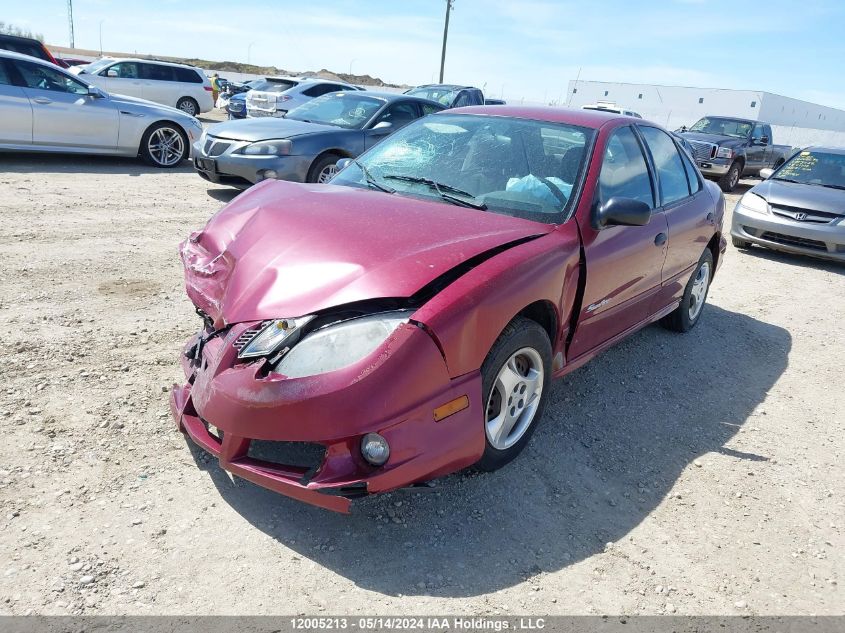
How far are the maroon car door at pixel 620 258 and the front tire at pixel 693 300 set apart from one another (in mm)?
910

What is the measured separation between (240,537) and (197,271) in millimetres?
1272

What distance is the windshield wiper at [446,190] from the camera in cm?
A: 342

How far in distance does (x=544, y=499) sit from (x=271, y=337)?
1448 millimetres

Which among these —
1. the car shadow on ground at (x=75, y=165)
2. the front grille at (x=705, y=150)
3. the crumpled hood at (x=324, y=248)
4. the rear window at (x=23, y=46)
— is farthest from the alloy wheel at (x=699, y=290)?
the rear window at (x=23, y=46)

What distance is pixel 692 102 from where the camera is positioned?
53.8 meters

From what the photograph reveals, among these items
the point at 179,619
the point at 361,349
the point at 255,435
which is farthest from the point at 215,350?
the point at 179,619

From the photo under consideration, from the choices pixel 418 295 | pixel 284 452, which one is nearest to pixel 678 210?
pixel 418 295

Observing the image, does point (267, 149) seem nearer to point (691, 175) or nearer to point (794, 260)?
point (691, 175)

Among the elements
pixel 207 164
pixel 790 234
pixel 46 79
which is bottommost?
pixel 790 234

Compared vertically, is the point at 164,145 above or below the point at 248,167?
below

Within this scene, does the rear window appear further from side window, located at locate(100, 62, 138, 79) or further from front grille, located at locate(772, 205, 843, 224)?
front grille, located at locate(772, 205, 843, 224)

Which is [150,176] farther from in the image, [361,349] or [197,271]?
[361,349]

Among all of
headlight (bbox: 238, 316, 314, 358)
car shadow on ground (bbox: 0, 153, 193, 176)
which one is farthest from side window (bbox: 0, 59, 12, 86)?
headlight (bbox: 238, 316, 314, 358)

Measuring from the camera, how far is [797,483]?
134 inches
